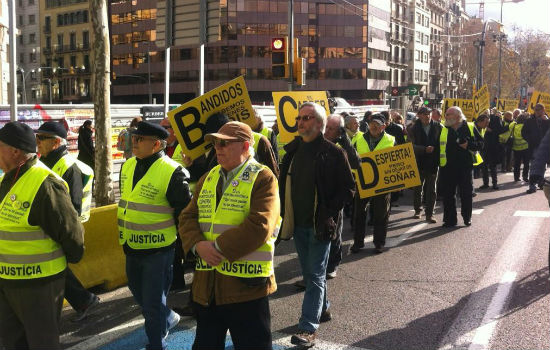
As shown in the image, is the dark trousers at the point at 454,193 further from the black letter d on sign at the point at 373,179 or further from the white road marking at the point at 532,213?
the black letter d on sign at the point at 373,179

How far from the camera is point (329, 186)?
192 inches

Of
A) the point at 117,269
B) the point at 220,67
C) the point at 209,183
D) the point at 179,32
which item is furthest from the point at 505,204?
the point at 220,67

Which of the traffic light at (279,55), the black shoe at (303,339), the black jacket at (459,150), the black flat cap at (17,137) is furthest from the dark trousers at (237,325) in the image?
the traffic light at (279,55)

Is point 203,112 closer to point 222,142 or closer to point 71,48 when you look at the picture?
point 222,142

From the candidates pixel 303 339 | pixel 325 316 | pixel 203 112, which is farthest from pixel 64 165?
pixel 325 316

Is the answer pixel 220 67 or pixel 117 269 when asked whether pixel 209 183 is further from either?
pixel 220 67

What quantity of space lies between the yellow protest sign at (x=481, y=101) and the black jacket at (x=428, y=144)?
25.5ft

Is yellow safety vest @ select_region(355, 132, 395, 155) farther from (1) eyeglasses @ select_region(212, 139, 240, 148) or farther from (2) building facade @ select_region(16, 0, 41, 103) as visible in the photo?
(2) building facade @ select_region(16, 0, 41, 103)

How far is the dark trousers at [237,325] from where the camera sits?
11.2 ft

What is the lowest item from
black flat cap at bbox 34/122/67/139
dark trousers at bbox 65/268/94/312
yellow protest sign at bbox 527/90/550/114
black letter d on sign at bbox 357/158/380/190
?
dark trousers at bbox 65/268/94/312

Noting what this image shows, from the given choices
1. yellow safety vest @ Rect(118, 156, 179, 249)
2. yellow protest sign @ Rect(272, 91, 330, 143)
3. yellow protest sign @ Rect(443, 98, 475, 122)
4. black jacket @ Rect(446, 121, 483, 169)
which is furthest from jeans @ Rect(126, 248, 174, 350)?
yellow protest sign @ Rect(443, 98, 475, 122)

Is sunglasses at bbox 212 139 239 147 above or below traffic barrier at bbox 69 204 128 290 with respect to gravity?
above

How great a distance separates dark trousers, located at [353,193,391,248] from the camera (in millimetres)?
8094

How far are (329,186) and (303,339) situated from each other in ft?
4.00
